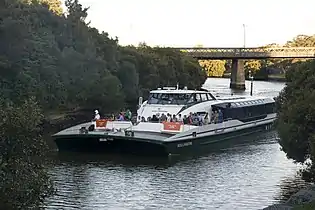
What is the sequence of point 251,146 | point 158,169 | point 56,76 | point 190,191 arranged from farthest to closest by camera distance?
point 56,76, point 251,146, point 158,169, point 190,191

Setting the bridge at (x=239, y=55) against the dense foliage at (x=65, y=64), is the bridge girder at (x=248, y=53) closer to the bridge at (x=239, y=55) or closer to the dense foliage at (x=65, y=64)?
the bridge at (x=239, y=55)

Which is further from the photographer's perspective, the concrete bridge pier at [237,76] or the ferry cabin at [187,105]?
the concrete bridge pier at [237,76]

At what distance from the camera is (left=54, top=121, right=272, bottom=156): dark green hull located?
125ft

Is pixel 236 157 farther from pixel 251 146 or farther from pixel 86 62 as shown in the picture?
pixel 86 62

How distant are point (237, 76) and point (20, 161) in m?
109

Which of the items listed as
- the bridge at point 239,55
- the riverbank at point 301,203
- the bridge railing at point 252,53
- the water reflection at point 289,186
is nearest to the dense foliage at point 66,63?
the water reflection at point 289,186

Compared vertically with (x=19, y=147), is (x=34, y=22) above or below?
above

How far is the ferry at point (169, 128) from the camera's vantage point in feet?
127

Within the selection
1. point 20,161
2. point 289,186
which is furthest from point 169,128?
point 20,161

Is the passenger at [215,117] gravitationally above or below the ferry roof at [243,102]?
below

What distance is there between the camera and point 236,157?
39.6 metres

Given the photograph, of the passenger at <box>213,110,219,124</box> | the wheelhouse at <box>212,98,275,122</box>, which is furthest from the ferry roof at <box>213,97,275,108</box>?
the passenger at <box>213,110,219,124</box>

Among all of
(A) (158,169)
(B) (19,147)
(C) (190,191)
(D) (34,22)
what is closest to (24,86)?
(D) (34,22)

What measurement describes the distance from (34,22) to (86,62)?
22.3ft
